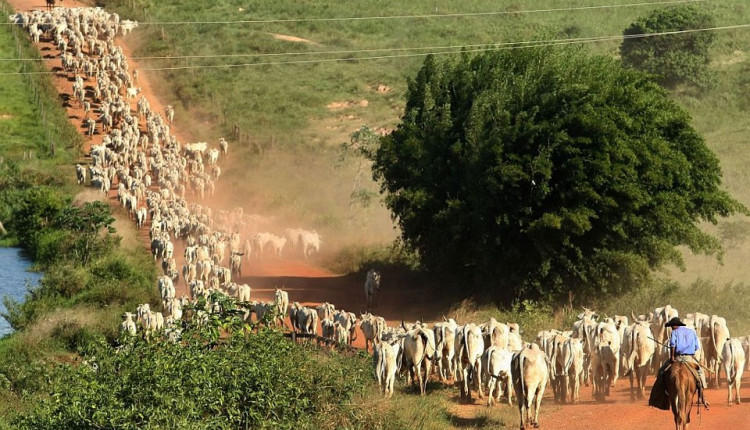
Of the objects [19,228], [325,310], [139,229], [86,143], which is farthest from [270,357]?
[86,143]

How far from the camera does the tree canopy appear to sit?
66625 millimetres

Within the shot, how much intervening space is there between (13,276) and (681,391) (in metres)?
27.6

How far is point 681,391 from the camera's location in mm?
17297

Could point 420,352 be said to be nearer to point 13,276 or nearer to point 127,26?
point 13,276

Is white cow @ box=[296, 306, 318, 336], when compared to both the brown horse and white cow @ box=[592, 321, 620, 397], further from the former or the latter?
the brown horse

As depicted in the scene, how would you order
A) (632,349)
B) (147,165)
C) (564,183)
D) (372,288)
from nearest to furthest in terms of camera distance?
(632,349), (564,183), (372,288), (147,165)

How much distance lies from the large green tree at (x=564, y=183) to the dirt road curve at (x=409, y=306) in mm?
1946

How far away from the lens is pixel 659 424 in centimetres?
1905

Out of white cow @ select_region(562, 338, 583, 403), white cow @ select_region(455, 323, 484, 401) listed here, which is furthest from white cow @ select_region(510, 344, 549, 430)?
white cow @ select_region(455, 323, 484, 401)

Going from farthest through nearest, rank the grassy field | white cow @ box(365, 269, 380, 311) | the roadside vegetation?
the grassy field
white cow @ box(365, 269, 380, 311)
the roadside vegetation

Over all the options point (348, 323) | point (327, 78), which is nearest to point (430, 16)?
point (327, 78)

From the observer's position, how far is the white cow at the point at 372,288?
3381 centimetres

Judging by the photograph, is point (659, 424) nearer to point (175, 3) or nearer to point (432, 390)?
point (432, 390)

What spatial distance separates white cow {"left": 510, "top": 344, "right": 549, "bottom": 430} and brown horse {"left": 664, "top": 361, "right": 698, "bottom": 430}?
213 centimetres
